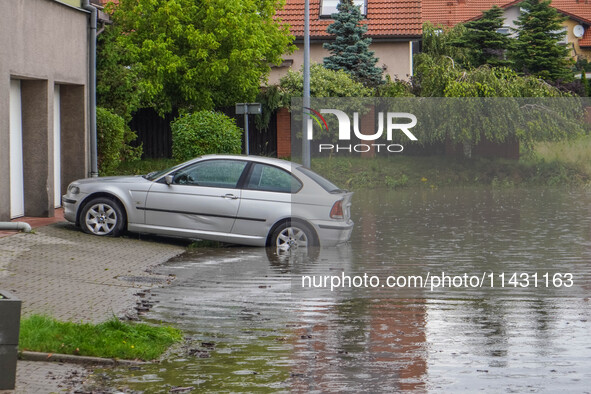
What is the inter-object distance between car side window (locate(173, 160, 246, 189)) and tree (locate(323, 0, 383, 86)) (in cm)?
2644

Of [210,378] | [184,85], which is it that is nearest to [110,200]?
[210,378]

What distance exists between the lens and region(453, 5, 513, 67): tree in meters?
51.6

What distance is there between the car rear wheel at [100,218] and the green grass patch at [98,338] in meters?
6.97

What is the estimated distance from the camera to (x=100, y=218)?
15.6m

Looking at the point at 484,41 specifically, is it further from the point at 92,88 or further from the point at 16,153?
the point at 16,153

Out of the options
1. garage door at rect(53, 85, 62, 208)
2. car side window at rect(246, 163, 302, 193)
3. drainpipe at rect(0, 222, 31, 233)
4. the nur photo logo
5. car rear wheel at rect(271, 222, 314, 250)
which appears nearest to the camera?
drainpipe at rect(0, 222, 31, 233)

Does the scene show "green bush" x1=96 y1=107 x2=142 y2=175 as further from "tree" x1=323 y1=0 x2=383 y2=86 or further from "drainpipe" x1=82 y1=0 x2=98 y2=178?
"tree" x1=323 y1=0 x2=383 y2=86

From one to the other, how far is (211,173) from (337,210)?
202cm

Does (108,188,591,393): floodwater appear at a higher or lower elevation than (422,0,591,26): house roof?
lower

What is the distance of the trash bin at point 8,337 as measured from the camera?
6.34m

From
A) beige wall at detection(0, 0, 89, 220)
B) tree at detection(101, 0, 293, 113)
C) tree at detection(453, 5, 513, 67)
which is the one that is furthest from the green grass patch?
tree at detection(453, 5, 513, 67)

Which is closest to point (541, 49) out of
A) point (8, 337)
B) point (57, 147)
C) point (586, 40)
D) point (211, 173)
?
point (586, 40)

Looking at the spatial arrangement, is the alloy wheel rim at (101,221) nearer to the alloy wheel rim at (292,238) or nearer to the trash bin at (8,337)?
the alloy wheel rim at (292,238)

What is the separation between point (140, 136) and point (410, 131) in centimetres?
1021
